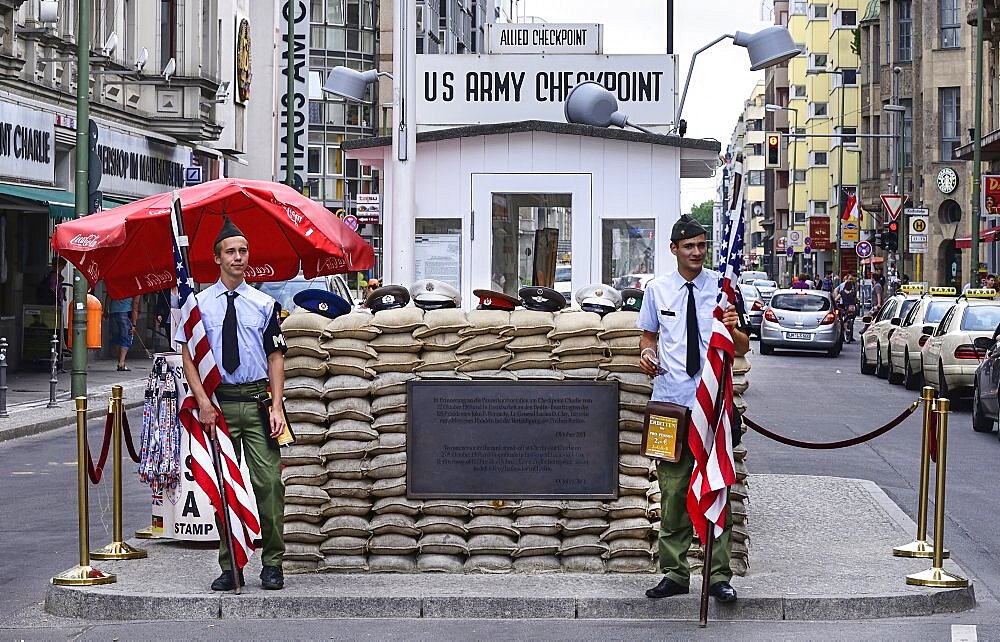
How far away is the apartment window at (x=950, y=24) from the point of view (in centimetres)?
6612

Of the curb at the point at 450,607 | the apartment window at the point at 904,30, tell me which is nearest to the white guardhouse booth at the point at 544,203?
the curb at the point at 450,607

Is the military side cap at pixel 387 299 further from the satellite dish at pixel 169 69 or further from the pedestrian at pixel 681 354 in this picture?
the satellite dish at pixel 169 69

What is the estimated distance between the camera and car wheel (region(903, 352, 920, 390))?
27.1 metres

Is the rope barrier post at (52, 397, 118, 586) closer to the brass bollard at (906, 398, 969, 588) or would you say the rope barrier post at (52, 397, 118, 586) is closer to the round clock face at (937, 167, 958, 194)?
the brass bollard at (906, 398, 969, 588)

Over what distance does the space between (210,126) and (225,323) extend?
2885cm

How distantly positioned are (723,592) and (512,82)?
657 centimetres

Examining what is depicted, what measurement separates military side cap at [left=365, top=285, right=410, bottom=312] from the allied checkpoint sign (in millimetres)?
4395

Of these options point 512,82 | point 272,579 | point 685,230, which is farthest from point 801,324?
point 272,579

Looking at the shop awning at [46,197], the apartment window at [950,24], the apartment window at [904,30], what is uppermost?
the apartment window at [904,30]

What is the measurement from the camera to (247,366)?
27.7 feet

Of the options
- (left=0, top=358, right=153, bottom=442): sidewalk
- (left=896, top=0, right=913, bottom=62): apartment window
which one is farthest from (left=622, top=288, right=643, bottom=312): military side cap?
(left=896, top=0, right=913, bottom=62): apartment window

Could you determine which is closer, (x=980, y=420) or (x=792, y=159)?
(x=980, y=420)

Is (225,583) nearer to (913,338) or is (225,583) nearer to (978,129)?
(913,338)

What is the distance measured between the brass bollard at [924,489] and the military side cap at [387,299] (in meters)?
3.07
